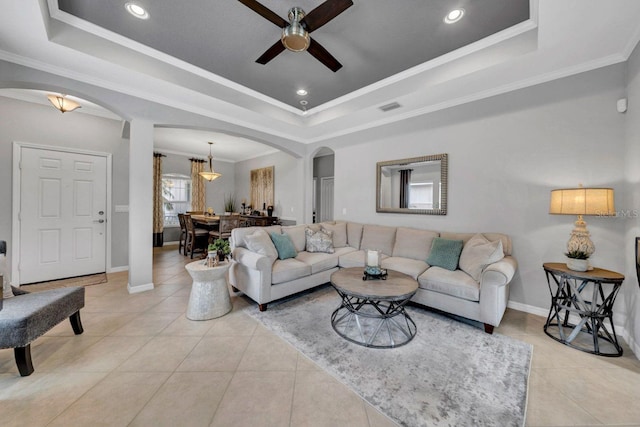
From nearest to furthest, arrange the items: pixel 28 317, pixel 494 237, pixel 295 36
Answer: pixel 28 317 < pixel 295 36 < pixel 494 237

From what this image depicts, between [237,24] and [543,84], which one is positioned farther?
[543,84]

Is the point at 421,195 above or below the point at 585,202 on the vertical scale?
above

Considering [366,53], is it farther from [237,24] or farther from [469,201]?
[469,201]

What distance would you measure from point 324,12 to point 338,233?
3.13 m

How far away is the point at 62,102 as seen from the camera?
319 centimetres

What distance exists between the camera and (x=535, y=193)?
2.80 m

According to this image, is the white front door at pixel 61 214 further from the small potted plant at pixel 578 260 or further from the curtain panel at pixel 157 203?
the small potted plant at pixel 578 260

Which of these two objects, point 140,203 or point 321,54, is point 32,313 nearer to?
point 140,203

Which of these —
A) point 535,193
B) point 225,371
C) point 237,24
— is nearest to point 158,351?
point 225,371

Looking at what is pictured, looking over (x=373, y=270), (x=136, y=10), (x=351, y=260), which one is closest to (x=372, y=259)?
(x=373, y=270)

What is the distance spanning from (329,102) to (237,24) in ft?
6.38

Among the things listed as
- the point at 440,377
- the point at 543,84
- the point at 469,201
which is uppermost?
the point at 543,84

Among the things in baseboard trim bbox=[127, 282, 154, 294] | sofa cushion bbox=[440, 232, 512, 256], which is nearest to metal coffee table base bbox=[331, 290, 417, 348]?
sofa cushion bbox=[440, 232, 512, 256]

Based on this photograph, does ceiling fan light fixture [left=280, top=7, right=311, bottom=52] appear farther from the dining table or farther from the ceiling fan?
the dining table
